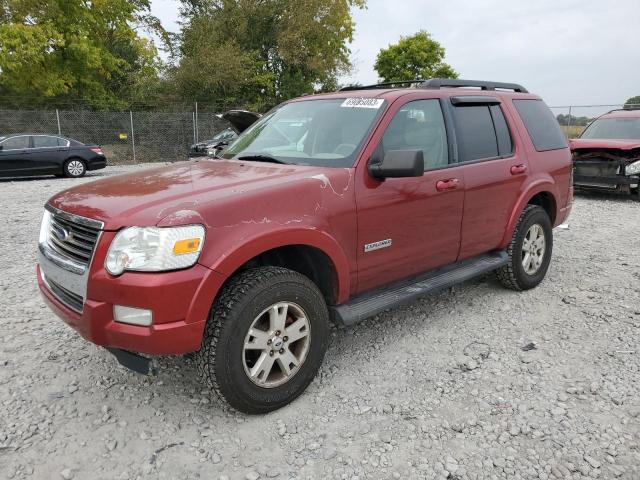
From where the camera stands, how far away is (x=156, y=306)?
236cm

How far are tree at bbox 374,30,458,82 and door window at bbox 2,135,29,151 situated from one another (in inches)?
1563

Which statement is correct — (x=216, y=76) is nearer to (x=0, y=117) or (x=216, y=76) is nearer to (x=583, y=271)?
(x=0, y=117)

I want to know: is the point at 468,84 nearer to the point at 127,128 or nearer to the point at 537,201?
the point at 537,201

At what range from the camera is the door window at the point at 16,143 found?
13047 mm

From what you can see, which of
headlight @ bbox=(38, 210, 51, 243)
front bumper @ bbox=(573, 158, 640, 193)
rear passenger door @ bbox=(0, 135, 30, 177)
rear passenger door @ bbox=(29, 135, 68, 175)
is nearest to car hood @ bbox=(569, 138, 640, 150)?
front bumper @ bbox=(573, 158, 640, 193)

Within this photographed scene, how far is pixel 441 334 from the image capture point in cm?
384

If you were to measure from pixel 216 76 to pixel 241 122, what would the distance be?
20.8 meters

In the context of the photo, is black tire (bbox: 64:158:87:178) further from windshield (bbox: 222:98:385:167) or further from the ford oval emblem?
the ford oval emblem

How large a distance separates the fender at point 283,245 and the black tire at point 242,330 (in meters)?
0.15

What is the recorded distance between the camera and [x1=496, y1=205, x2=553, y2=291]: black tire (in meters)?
4.46

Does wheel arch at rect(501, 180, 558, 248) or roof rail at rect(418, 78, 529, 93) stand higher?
roof rail at rect(418, 78, 529, 93)

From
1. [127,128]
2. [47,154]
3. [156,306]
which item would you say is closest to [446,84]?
[156,306]

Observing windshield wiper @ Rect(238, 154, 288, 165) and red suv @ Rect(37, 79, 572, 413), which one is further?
windshield wiper @ Rect(238, 154, 288, 165)

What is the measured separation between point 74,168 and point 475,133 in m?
13.4
